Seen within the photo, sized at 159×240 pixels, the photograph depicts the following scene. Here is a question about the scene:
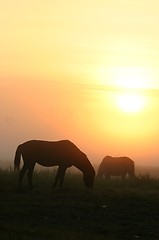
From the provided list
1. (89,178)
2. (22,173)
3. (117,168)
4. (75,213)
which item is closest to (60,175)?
(89,178)

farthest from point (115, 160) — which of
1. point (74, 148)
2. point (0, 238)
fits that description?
point (0, 238)

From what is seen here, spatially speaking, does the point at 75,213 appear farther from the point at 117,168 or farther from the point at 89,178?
the point at 117,168

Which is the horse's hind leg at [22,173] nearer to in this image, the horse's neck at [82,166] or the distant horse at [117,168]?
the horse's neck at [82,166]

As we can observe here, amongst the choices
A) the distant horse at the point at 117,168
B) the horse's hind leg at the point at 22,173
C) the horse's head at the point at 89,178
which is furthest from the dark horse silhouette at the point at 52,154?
the distant horse at the point at 117,168

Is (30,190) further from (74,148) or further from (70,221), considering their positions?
(70,221)

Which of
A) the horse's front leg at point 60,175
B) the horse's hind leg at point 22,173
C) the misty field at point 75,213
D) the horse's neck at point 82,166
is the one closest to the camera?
the misty field at point 75,213

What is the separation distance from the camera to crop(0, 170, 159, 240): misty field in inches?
436

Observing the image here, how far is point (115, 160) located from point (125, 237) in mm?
26224

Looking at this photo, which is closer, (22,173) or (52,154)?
(22,173)

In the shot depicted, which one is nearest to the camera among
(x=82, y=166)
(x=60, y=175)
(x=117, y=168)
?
(x=60, y=175)

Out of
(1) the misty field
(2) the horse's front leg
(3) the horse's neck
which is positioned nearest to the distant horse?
(3) the horse's neck

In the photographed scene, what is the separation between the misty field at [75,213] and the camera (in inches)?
436

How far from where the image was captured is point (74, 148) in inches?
829

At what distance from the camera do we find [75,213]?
13.8m
